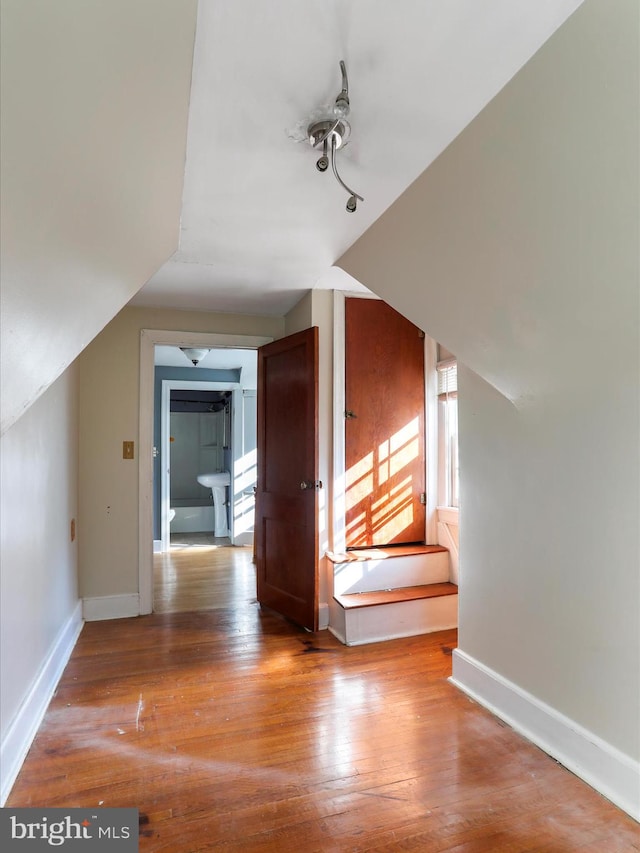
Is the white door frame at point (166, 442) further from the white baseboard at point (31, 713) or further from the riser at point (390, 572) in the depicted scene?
the riser at point (390, 572)

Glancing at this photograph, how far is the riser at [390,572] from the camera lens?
10.5ft

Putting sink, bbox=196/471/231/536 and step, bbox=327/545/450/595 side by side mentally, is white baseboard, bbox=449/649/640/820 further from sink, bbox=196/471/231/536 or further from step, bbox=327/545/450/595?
sink, bbox=196/471/231/536

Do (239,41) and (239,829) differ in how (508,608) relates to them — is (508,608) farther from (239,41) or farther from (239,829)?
(239,41)

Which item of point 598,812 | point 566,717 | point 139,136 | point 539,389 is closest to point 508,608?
point 566,717

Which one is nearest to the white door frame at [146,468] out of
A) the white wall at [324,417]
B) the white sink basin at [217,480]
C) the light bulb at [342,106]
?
the white wall at [324,417]

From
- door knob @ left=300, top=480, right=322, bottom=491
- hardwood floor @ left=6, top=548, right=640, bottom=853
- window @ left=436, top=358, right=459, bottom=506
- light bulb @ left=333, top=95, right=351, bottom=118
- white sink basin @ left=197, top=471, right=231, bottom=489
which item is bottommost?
hardwood floor @ left=6, top=548, right=640, bottom=853

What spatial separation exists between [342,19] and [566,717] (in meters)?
2.37

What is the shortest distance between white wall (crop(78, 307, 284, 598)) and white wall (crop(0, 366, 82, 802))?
1.01 ft

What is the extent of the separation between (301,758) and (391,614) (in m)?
1.28

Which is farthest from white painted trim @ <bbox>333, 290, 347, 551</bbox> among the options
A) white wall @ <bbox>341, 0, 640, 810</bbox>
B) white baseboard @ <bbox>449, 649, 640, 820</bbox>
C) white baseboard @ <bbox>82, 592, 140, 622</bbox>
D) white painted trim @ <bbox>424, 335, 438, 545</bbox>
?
white baseboard @ <bbox>82, 592, 140, 622</bbox>

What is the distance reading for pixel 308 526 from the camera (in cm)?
325

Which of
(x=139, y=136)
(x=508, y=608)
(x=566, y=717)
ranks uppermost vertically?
(x=139, y=136)

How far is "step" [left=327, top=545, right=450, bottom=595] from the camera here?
321cm

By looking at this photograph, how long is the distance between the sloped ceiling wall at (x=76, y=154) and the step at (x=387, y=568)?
2184 millimetres
